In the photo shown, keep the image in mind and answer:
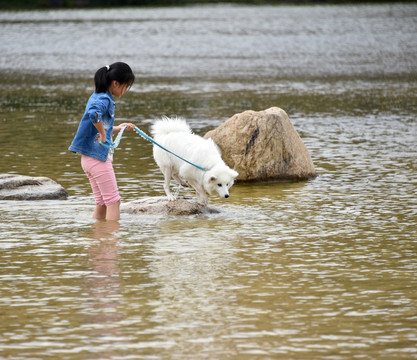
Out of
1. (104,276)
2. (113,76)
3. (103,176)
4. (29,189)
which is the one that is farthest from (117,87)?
(29,189)

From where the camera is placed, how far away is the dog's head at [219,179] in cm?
1005

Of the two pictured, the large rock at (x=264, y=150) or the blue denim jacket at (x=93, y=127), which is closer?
the blue denim jacket at (x=93, y=127)

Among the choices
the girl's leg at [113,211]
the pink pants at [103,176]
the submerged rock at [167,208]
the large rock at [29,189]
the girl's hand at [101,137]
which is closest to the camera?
the girl's hand at [101,137]

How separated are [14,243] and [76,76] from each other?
21.9m

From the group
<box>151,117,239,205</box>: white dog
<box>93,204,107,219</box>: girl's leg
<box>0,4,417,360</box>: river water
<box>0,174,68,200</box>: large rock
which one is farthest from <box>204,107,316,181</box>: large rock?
<box>93,204,107,219</box>: girl's leg

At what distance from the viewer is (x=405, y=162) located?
46.2 ft

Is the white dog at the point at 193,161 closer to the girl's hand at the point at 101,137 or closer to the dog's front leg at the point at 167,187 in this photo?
the dog's front leg at the point at 167,187

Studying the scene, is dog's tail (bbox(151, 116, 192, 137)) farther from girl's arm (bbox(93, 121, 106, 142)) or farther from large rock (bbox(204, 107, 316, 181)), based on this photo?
large rock (bbox(204, 107, 316, 181))

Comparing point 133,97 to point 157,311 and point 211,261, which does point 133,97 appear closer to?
point 211,261

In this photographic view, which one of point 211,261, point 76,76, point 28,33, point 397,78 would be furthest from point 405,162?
point 28,33

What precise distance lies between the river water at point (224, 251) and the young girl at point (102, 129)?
50 cm

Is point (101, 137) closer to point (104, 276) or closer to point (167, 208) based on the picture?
point (167, 208)

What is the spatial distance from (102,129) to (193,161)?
158 cm

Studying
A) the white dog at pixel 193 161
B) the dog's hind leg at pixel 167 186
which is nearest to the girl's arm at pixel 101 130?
the white dog at pixel 193 161
